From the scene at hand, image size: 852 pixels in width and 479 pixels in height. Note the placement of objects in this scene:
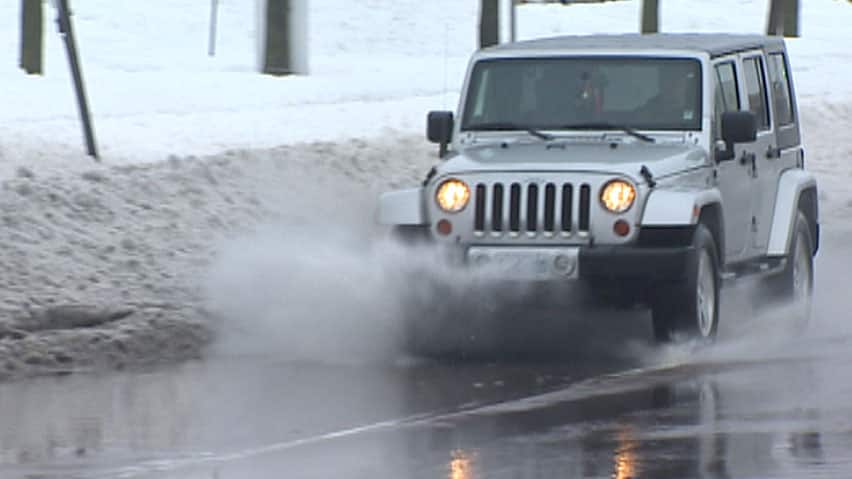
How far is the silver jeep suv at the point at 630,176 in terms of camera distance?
12.7 metres

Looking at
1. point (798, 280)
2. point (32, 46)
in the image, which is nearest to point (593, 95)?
point (798, 280)

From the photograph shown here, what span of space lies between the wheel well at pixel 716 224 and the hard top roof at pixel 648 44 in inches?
46.2

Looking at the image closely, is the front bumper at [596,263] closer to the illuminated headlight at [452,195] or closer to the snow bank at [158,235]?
the illuminated headlight at [452,195]

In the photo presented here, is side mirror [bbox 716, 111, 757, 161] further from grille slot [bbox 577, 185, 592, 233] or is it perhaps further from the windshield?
grille slot [bbox 577, 185, 592, 233]

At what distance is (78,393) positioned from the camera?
11.9m

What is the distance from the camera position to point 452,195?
42.8ft

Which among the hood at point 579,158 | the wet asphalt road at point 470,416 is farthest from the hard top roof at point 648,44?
the wet asphalt road at point 470,416

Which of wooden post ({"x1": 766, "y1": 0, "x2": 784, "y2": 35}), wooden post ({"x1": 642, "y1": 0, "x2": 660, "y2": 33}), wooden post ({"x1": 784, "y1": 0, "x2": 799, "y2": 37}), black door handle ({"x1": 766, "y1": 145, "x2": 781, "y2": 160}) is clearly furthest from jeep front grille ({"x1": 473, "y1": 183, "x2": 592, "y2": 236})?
wooden post ({"x1": 784, "y1": 0, "x2": 799, "y2": 37})

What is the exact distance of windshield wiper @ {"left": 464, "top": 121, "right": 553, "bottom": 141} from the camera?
45.3 feet

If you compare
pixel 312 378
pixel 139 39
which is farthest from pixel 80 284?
pixel 139 39

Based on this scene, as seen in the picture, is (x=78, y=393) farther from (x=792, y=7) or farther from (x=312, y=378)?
(x=792, y=7)

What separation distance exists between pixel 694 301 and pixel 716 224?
2.45 ft

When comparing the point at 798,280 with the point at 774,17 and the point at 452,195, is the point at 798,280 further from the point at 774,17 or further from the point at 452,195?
the point at 774,17

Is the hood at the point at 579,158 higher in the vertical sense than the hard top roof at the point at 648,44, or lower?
lower
